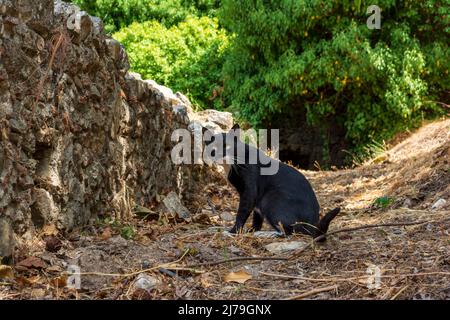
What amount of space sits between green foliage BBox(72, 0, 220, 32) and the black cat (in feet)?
39.8

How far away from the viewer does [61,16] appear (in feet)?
15.9

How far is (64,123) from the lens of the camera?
4.83 metres

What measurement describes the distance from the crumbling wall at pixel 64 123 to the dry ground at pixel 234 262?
26 centimetres

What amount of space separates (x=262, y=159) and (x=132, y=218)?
140 cm

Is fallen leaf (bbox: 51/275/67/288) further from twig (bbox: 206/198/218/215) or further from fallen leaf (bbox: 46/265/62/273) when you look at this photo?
twig (bbox: 206/198/218/215)

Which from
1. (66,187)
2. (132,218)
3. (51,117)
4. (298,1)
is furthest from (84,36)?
(298,1)

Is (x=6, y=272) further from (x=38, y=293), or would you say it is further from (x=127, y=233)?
(x=127, y=233)

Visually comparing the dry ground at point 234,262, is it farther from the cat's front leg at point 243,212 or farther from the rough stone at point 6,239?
the cat's front leg at point 243,212

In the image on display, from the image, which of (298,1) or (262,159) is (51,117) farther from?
(298,1)

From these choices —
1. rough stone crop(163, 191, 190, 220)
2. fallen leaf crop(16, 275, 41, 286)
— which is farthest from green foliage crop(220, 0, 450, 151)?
fallen leaf crop(16, 275, 41, 286)

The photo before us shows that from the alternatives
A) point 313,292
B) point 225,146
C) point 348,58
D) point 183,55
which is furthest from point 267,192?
point 183,55

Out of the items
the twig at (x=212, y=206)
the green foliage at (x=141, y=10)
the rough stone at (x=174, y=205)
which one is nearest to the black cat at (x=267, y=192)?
the rough stone at (x=174, y=205)

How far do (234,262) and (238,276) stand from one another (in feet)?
1.35
